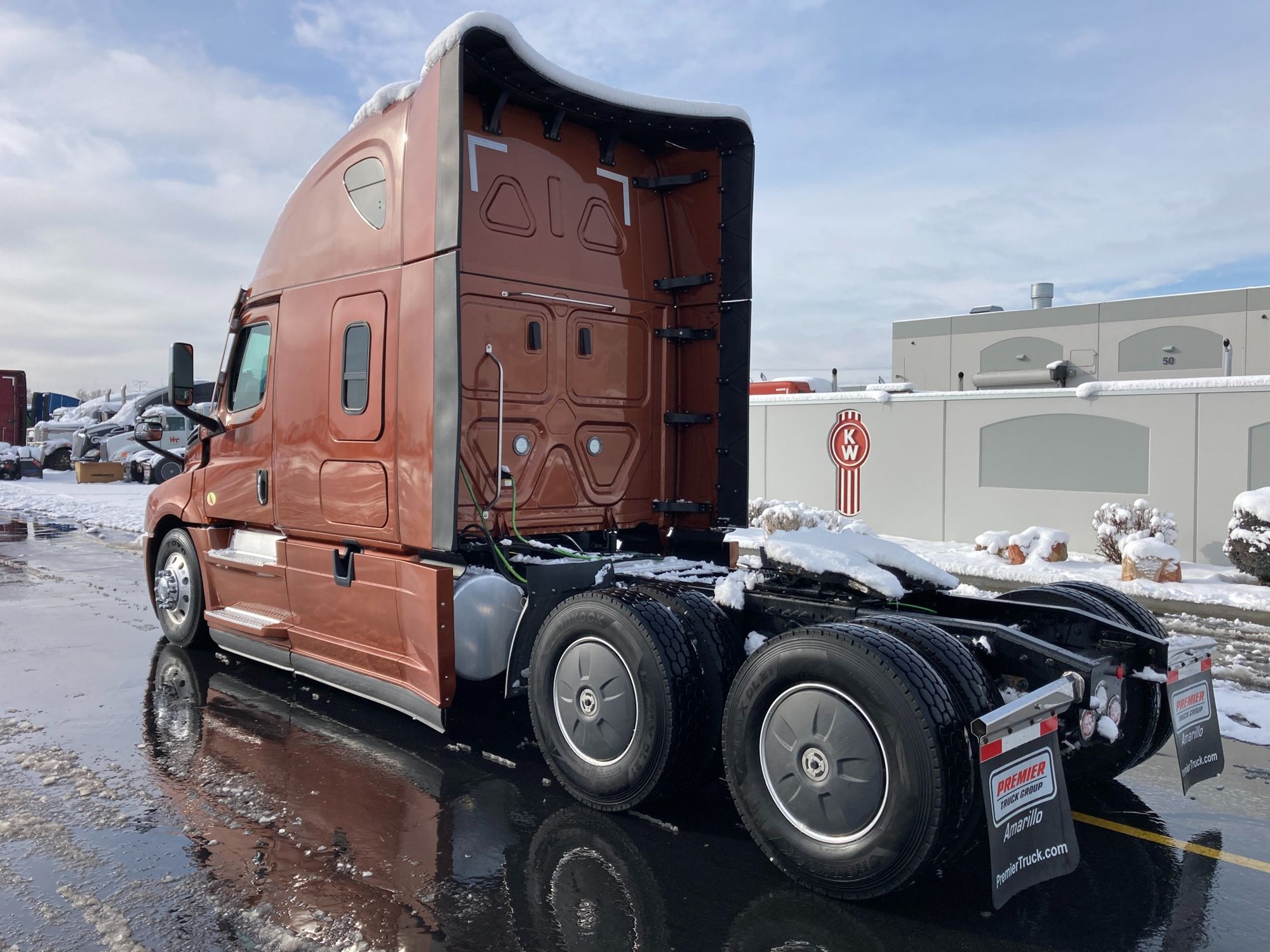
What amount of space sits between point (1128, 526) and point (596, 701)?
10149mm

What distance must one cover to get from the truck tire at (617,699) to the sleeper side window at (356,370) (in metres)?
1.83

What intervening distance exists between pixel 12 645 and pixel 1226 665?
9280 millimetres

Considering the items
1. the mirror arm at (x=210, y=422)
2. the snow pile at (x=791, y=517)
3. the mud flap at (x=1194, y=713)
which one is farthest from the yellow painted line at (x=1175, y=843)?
the snow pile at (x=791, y=517)

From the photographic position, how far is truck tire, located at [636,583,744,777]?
422 cm

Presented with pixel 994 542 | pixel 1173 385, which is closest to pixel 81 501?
pixel 994 542

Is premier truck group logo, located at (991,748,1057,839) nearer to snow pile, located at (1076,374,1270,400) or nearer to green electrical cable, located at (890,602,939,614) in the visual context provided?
green electrical cable, located at (890,602,939,614)

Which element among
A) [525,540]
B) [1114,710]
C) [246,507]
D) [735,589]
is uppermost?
[246,507]

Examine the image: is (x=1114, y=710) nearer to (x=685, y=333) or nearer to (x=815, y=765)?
(x=815, y=765)

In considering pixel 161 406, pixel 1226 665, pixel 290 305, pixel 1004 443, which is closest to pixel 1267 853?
pixel 1226 665

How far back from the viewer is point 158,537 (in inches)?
310

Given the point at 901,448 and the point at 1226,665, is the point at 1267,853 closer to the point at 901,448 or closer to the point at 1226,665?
the point at 1226,665

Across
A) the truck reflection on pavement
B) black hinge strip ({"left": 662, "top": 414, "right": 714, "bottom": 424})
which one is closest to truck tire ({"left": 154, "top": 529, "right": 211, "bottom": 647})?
the truck reflection on pavement

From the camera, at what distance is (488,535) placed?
5305 millimetres

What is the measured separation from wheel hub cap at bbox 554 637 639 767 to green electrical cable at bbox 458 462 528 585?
79 cm
